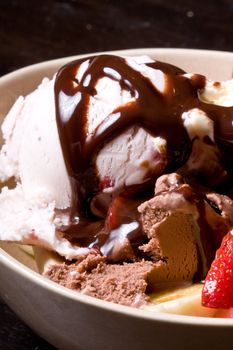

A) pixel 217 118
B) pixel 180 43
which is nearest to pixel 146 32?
pixel 180 43

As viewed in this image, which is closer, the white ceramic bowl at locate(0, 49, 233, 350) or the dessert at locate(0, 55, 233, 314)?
the white ceramic bowl at locate(0, 49, 233, 350)

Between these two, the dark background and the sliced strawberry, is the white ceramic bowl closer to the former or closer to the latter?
the sliced strawberry

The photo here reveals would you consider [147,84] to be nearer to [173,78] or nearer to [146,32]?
[173,78]

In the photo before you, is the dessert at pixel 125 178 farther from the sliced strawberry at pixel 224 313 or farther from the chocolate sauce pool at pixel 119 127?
the sliced strawberry at pixel 224 313

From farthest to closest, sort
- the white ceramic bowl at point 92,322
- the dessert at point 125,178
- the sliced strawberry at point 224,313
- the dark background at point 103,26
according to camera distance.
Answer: the dark background at point 103,26, the dessert at point 125,178, the sliced strawberry at point 224,313, the white ceramic bowl at point 92,322

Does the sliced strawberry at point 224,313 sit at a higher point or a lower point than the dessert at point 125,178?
lower

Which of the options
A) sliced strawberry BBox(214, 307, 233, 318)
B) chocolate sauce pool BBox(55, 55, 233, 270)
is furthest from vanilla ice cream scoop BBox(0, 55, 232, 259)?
sliced strawberry BBox(214, 307, 233, 318)

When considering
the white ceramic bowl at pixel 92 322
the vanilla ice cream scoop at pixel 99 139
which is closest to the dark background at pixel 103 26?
the vanilla ice cream scoop at pixel 99 139
